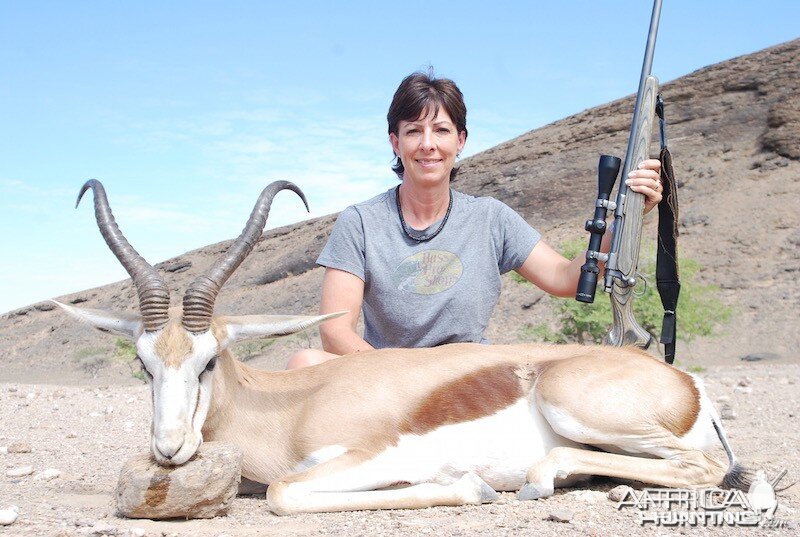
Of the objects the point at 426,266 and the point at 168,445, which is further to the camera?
the point at 426,266

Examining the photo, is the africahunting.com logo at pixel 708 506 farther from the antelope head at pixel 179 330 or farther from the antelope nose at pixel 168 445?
the antelope nose at pixel 168 445

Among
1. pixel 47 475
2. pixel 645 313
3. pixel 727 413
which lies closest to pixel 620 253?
pixel 727 413

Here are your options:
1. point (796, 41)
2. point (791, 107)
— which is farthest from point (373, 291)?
point (796, 41)

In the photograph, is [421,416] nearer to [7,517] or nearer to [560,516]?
[560,516]

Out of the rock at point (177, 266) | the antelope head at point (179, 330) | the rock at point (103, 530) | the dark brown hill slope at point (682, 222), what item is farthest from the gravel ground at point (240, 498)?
the rock at point (177, 266)

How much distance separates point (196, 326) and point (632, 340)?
2.77 meters

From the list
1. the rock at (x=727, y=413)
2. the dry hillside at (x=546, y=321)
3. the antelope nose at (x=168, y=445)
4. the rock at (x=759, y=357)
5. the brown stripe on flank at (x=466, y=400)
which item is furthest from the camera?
the rock at (x=759, y=357)

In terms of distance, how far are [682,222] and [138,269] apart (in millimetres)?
28532

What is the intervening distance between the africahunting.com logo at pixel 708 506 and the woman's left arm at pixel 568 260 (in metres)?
1.87

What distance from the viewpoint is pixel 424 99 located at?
5824 millimetres

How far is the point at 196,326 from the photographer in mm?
4164

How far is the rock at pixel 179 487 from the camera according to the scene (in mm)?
3906

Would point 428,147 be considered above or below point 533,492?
above

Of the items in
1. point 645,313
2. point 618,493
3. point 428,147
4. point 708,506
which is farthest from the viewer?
point 645,313
